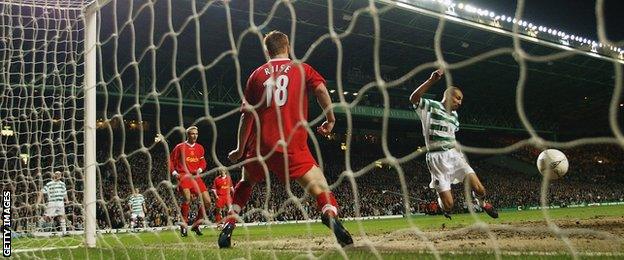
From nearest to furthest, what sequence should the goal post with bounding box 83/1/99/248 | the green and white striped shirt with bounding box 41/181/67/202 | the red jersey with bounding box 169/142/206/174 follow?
the goal post with bounding box 83/1/99/248
the green and white striped shirt with bounding box 41/181/67/202
the red jersey with bounding box 169/142/206/174

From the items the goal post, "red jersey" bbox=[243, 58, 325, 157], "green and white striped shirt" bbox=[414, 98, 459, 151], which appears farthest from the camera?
"green and white striped shirt" bbox=[414, 98, 459, 151]

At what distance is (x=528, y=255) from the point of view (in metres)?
3.56

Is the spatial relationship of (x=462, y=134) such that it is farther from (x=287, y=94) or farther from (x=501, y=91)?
(x=287, y=94)

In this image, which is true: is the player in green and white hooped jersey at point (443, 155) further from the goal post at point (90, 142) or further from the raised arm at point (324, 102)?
the goal post at point (90, 142)

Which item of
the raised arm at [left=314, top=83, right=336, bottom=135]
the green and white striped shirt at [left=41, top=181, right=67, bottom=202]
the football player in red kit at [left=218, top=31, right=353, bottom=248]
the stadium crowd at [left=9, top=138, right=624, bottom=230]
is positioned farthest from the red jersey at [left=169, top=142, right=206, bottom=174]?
the stadium crowd at [left=9, top=138, right=624, bottom=230]

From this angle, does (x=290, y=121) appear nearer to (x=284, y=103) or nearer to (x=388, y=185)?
(x=284, y=103)

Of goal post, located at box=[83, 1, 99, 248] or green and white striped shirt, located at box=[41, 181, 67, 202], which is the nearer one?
goal post, located at box=[83, 1, 99, 248]

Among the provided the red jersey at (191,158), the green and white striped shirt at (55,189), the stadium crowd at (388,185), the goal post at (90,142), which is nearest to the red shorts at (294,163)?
the goal post at (90,142)

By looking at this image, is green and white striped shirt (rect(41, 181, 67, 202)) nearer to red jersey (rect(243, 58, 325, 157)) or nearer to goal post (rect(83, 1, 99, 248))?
goal post (rect(83, 1, 99, 248))

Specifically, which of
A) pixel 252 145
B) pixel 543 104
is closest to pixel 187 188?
pixel 252 145

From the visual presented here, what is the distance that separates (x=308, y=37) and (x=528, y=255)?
1795cm

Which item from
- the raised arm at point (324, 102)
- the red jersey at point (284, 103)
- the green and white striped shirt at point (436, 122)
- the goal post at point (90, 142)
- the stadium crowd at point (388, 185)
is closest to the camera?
the raised arm at point (324, 102)

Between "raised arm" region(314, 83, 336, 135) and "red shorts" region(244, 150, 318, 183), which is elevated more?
"raised arm" region(314, 83, 336, 135)

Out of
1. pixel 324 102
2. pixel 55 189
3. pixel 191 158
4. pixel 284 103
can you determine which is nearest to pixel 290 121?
pixel 284 103
